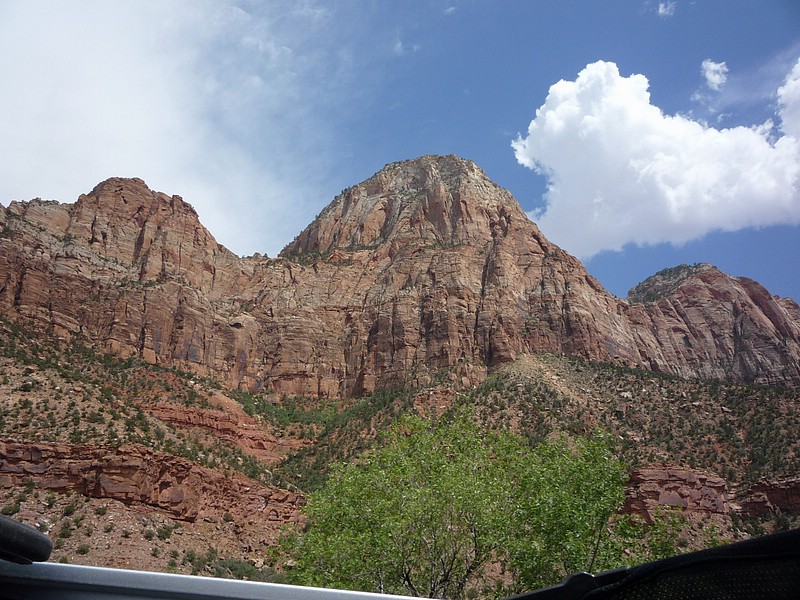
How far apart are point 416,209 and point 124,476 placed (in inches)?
3232

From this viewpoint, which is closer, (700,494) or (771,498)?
(700,494)

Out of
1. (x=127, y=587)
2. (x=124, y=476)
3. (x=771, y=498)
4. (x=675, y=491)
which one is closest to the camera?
(x=127, y=587)

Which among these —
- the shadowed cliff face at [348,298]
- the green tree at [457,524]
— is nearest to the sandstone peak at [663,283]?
the shadowed cliff face at [348,298]

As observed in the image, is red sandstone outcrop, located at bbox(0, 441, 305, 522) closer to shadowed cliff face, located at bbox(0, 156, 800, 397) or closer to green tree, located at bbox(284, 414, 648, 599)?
green tree, located at bbox(284, 414, 648, 599)

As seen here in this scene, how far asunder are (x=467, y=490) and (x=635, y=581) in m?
12.4

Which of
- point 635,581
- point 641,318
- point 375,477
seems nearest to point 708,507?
point 375,477

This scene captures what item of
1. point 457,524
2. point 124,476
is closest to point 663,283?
point 124,476

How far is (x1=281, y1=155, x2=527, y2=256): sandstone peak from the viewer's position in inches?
4109

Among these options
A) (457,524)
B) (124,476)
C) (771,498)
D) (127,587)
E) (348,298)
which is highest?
(348,298)

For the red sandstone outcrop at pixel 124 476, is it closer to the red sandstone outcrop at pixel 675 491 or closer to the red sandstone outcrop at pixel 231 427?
the red sandstone outcrop at pixel 231 427

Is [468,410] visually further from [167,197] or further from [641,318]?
[641,318]

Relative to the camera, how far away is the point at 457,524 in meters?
14.2

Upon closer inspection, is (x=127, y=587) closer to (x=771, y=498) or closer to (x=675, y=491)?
(x=675, y=491)

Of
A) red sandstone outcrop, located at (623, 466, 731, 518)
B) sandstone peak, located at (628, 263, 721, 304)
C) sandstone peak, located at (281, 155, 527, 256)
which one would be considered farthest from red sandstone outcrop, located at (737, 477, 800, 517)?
sandstone peak, located at (628, 263, 721, 304)
